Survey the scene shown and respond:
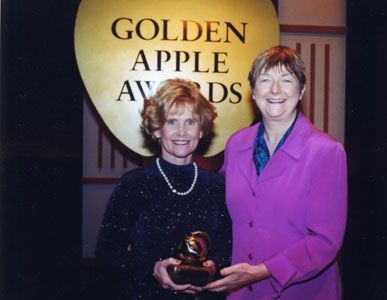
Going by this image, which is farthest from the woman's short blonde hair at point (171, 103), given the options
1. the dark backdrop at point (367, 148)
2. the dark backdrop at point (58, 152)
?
the dark backdrop at point (367, 148)

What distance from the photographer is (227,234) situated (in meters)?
1.36

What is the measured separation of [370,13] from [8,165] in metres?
1.78

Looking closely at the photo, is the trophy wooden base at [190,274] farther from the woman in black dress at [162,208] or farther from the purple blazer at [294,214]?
the purple blazer at [294,214]

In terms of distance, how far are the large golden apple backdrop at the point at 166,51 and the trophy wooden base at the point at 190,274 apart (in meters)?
0.62

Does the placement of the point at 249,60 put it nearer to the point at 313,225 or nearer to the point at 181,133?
the point at 181,133

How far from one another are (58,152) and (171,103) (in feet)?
2.77

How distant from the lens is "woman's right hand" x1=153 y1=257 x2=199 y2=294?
119cm

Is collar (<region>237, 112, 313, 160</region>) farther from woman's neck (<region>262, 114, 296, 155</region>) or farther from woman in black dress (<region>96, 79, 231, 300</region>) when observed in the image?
woman in black dress (<region>96, 79, 231, 300</region>)

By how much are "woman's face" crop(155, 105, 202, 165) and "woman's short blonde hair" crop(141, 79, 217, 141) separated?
0.04 feet

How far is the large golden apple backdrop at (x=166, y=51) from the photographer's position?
1649 mm

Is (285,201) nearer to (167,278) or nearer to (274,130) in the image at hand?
(274,130)

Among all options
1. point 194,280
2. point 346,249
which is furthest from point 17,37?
point 346,249

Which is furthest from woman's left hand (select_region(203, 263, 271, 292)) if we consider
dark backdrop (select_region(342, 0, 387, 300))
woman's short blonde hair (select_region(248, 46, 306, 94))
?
dark backdrop (select_region(342, 0, 387, 300))

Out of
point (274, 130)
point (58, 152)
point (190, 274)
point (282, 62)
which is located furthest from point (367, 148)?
point (58, 152)
